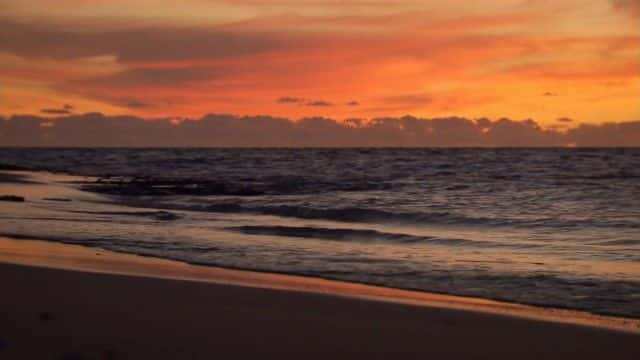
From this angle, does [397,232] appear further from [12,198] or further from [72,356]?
[12,198]

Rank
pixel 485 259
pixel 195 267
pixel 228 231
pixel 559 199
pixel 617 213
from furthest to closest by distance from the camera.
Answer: pixel 559 199 → pixel 617 213 → pixel 228 231 → pixel 485 259 → pixel 195 267

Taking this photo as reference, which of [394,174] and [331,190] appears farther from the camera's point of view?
[394,174]

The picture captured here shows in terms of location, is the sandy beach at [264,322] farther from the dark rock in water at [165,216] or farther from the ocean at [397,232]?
the dark rock in water at [165,216]

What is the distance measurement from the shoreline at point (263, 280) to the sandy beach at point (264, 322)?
0.03 m

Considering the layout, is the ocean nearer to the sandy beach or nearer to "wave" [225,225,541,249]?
"wave" [225,225,541,249]

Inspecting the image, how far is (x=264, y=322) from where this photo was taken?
322 inches

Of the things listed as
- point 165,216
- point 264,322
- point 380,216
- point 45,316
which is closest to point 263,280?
point 264,322

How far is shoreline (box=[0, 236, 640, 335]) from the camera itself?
365 inches

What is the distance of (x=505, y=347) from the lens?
24.5 feet

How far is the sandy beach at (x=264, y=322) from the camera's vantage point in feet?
23.3

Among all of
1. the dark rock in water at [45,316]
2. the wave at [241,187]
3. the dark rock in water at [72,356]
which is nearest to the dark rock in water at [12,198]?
the wave at [241,187]

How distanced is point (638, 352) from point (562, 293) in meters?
3.35

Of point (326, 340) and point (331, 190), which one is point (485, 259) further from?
point (331, 190)

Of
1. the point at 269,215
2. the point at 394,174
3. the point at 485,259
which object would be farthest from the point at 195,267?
the point at 394,174
